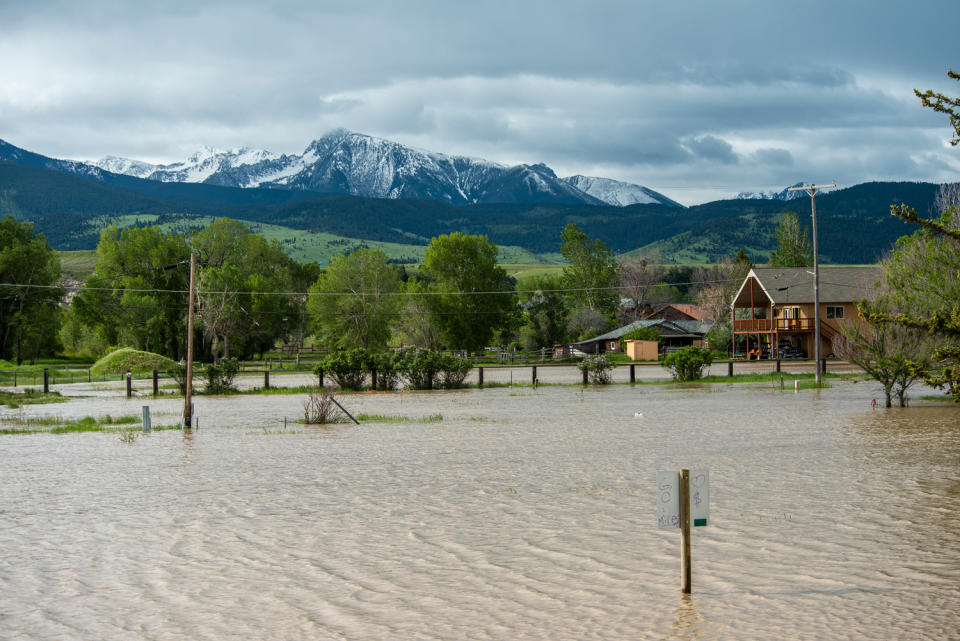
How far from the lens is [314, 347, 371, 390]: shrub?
43562mm

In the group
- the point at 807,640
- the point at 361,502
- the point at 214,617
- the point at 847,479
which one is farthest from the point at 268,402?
the point at 807,640

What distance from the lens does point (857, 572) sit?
372 inches

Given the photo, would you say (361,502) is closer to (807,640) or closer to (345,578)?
(345,578)

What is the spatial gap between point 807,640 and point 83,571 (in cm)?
744

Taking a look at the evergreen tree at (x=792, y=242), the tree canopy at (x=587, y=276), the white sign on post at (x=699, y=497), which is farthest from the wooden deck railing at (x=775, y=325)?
the white sign on post at (x=699, y=497)

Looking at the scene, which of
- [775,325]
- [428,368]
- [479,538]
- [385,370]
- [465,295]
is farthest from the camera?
[465,295]

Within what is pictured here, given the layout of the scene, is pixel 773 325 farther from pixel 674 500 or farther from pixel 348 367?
pixel 674 500

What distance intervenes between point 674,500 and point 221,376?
3923 centimetres

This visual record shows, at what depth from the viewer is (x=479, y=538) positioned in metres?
11.4

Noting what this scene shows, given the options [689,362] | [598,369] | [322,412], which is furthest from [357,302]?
[322,412]

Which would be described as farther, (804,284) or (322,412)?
(804,284)

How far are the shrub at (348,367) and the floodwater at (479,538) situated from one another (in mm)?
21001

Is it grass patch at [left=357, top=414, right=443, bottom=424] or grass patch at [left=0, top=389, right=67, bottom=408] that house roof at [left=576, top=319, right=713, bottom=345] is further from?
grass patch at [left=357, top=414, right=443, bottom=424]

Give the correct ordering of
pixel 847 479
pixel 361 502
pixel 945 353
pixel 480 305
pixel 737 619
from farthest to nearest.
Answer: pixel 480 305
pixel 945 353
pixel 847 479
pixel 361 502
pixel 737 619
